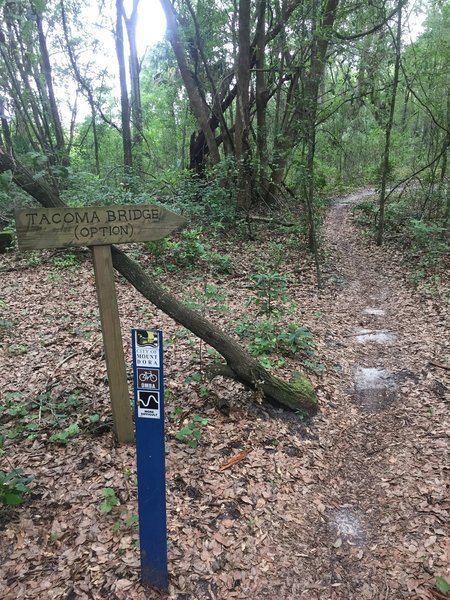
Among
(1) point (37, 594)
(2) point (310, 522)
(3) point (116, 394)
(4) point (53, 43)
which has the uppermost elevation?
(4) point (53, 43)

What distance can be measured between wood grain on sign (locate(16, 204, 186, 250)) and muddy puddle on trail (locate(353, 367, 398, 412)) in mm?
3520

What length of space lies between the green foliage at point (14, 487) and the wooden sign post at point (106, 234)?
917 millimetres

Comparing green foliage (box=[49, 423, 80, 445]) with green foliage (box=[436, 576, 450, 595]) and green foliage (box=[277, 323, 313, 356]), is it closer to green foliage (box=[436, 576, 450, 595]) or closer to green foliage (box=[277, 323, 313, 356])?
green foliage (box=[277, 323, 313, 356])

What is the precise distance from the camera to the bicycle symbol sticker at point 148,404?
2.39 meters

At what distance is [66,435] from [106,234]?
2.10m

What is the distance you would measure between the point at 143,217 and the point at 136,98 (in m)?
19.8

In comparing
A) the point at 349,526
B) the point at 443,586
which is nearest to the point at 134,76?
the point at 349,526

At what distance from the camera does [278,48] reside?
1351 centimetres

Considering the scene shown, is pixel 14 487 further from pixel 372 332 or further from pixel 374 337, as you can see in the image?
pixel 372 332

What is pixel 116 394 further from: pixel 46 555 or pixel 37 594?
pixel 37 594

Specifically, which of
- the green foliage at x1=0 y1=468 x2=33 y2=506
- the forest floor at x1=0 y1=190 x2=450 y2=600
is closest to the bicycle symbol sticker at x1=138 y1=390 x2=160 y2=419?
the forest floor at x1=0 y1=190 x2=450 y2=600

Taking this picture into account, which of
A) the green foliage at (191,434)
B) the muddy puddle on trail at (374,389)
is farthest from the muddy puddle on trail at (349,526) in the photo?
the muddy puddle on trail at (374,389)

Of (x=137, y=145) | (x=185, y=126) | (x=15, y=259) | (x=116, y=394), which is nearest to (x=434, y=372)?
Answer: (x=116, y=394)

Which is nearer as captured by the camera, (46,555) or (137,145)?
(46,555)
